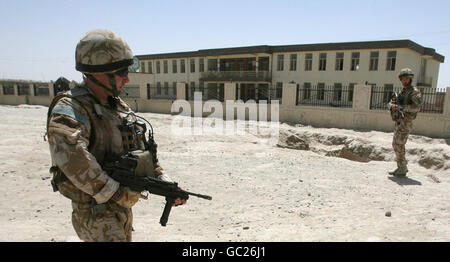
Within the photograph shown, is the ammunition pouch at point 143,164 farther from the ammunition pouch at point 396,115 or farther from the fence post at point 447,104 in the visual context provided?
the fence post at point 447,104

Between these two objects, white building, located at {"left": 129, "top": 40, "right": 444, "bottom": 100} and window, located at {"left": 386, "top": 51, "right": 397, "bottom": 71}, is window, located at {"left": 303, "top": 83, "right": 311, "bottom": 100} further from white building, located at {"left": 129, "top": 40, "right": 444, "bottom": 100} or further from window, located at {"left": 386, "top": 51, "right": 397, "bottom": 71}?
window, located at {"left": 386, "top": 51, "right": 397, "bottom": 71}

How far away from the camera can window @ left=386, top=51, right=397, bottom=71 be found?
21078mm

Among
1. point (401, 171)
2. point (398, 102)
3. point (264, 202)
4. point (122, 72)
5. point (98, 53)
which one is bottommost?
point (264, 202)

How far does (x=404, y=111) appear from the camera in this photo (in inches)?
222

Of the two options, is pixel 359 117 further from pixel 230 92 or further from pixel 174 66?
pixel 174 66

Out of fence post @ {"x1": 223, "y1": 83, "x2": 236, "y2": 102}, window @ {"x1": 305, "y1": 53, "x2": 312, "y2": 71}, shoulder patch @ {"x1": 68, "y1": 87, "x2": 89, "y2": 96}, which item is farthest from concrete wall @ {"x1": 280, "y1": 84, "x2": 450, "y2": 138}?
→ window @ {"x1": 305, "y1": 53, "x2": 312, "y2": 71}

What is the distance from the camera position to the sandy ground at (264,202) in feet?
11.2

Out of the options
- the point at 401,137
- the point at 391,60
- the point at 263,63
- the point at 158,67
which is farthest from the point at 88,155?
the point at 158,67

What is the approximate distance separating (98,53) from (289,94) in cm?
1236

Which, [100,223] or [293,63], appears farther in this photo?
[293,63]

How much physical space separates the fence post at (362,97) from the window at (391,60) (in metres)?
12.3

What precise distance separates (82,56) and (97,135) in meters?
0.51
